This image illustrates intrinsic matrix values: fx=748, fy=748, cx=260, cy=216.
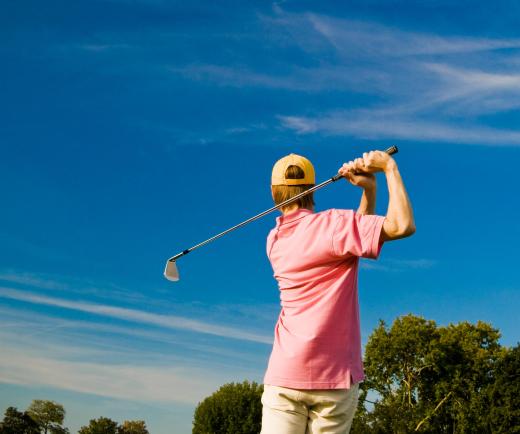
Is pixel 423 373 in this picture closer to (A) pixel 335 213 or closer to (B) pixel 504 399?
(B) pixel 504 399

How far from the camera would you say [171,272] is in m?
8.22

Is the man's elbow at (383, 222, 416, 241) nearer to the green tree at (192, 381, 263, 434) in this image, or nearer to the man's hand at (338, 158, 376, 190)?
the man's hand at (338, 158, 376, 190)

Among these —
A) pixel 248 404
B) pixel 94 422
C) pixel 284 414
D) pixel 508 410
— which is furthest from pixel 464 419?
pixel 94 422

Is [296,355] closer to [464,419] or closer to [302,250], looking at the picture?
[302,250]

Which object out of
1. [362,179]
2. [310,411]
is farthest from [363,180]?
[310,411]

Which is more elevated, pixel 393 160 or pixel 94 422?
pixel 94 422

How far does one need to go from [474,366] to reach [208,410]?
24.6 metres

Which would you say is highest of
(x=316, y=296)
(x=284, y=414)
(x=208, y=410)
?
(x=208, y=410)

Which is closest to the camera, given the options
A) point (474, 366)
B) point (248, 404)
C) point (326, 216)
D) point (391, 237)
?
point (391, 237)

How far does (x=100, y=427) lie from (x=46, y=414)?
8100mm

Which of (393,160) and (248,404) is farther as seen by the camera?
(248,404)

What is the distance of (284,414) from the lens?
4879mm

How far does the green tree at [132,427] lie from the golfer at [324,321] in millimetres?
108968

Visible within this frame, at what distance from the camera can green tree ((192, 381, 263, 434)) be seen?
2606 inches
